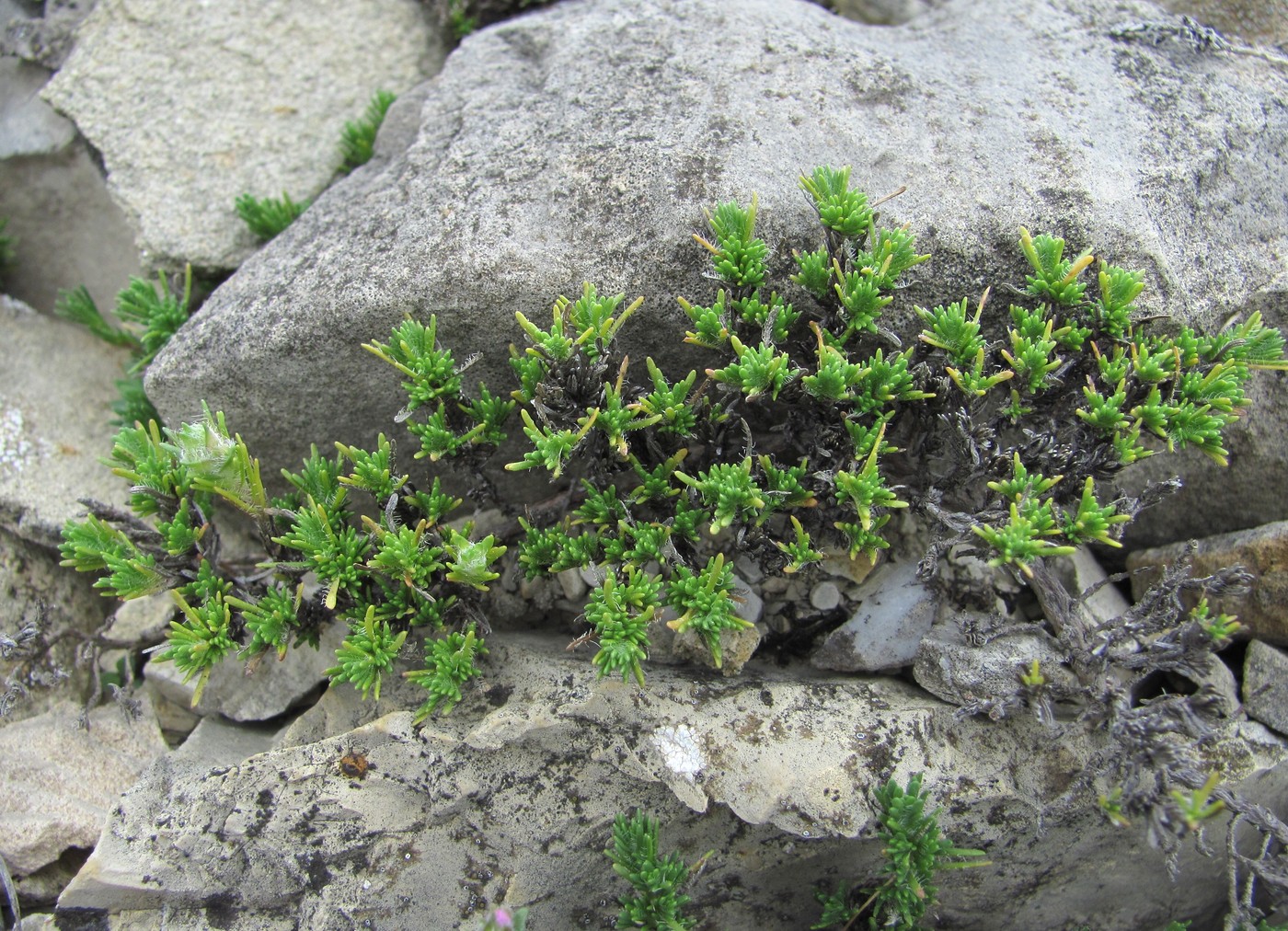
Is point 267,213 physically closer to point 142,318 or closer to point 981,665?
point 142,318

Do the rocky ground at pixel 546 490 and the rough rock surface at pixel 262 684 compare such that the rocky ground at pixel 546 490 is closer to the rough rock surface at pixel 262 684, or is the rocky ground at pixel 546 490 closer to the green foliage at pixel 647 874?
the rough rock surface at pixel 262 684

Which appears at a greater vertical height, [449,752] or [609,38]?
[609,38]

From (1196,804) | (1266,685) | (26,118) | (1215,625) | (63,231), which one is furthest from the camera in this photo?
(63,231)

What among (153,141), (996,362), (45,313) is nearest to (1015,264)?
(996,362)

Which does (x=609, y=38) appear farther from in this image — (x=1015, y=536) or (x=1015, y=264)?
(x=1015, y=536)

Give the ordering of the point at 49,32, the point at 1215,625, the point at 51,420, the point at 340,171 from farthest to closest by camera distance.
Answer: the point at 49,32
the point at 340,171
the point at 51,420
the point at 1215,625

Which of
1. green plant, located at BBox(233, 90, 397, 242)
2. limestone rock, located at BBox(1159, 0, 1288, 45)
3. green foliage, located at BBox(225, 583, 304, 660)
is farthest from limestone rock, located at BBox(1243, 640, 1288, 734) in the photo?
green plant, located at BBox(233, 90, 397, 242)

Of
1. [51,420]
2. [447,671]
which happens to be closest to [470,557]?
[447,671]
